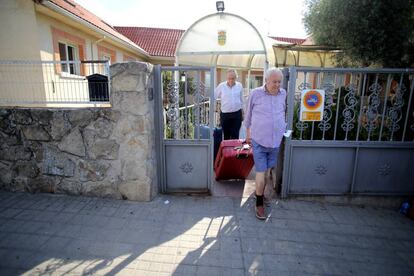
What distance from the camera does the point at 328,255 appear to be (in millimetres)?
2469

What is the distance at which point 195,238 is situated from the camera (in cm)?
268

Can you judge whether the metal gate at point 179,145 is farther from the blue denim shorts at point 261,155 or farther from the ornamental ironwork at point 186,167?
the blue denim shorts at point 261,155

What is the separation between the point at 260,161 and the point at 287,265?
115cm

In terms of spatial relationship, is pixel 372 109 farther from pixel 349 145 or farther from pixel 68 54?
pixel 68 54

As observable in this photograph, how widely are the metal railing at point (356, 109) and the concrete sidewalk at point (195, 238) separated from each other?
100 cm

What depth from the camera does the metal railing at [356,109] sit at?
3193 millimetres

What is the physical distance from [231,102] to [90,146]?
2388 mm

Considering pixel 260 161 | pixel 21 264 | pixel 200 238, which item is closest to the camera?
pixel 21 264

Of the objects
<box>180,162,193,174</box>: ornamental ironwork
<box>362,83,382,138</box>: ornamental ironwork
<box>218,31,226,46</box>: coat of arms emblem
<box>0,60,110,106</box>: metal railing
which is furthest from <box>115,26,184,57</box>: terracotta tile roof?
<box>362,83,382,138</box>: ornamental ironwork

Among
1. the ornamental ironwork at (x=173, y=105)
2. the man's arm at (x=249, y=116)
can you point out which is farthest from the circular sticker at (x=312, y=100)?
the ornamental ironwork at (x=173, y=105)

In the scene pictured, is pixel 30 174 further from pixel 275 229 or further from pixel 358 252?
pixel 358 252

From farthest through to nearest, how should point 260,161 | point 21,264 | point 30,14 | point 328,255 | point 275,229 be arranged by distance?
point 30,14 → point 260,161 → point 275,229 → point 328,255 → point 21,264

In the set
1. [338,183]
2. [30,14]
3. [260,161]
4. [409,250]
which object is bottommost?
[409,250]

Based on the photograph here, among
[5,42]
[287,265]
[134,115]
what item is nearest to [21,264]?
[134,115]
